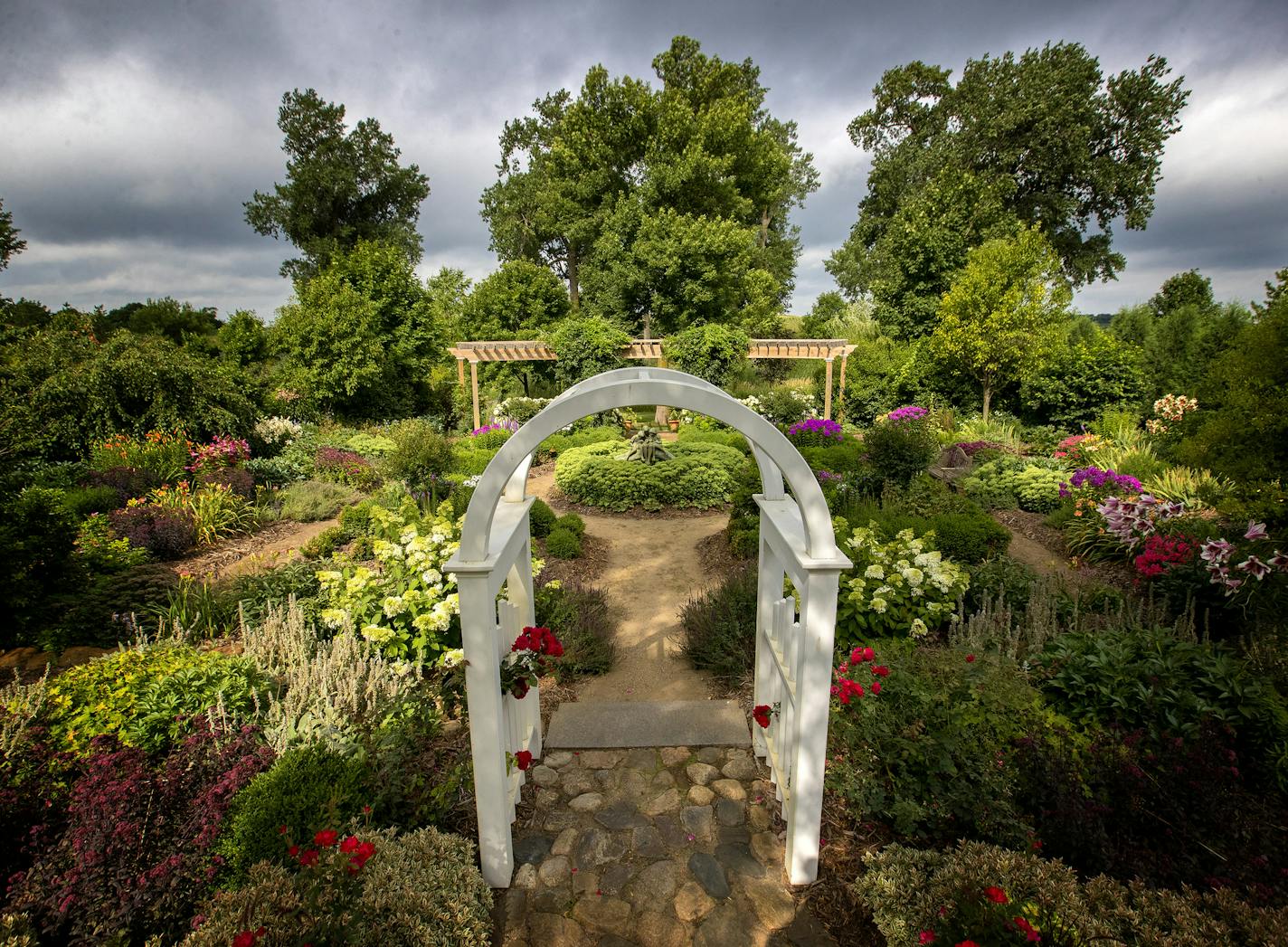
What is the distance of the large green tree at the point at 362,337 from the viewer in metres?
14.7

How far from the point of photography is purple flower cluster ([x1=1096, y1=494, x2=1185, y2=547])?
18.3ft

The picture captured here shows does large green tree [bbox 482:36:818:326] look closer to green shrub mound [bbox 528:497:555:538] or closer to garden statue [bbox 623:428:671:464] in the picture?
Result: garden statue [bbox 623:428:671:464]

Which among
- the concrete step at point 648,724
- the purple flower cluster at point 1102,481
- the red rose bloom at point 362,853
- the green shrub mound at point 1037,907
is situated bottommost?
the concrete step at point 648,724

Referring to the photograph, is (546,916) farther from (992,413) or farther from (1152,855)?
(992,413)

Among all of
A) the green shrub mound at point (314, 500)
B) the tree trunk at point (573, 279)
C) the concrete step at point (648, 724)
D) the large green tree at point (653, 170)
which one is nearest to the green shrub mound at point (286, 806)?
the concrete step at point (648, 724)

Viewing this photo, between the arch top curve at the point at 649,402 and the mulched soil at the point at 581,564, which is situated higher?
the arch top curve at the point at 649,402

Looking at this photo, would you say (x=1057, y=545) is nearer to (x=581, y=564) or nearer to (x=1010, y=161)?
(x=581, y=564)

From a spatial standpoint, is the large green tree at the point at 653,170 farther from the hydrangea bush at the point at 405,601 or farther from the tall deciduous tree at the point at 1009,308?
the hydrangea bush at the point at 405,601

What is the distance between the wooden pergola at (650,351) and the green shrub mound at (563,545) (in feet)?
28.7

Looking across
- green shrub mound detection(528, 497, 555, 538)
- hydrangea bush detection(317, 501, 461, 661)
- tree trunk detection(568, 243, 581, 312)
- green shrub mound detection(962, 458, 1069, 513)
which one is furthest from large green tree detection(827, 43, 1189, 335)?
hydrangea bush detection(317, 501, 461, 661)

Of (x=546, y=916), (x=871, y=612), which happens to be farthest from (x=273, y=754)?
(x=871, y=612)

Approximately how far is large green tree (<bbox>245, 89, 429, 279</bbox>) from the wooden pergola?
1003 cm

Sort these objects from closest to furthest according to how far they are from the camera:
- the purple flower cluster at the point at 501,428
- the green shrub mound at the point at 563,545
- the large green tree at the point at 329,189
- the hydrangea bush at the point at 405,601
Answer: the hydrangea bush at the point at 405,601
the green shrub mound at the point at 563,545
the purple flower cluster at the point at 501,428
the large green tree at the point at 329,189

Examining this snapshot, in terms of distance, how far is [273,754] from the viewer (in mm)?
2557
